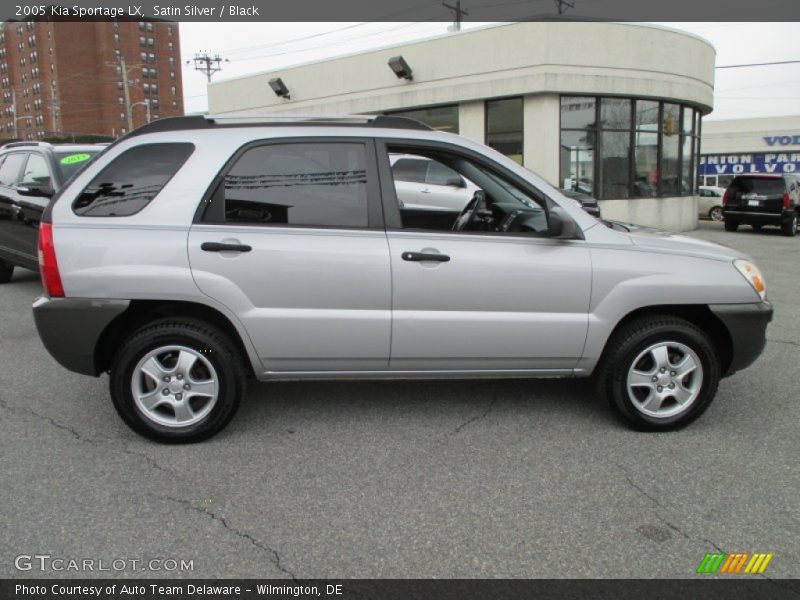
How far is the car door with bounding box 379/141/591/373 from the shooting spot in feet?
12.2

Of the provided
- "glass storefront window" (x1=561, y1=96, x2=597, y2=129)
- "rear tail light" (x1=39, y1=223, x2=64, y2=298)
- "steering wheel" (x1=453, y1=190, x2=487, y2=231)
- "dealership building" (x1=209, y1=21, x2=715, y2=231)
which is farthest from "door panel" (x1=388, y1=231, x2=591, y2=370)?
"glass storefront window" (x1=561, y1=96, x2=597, y2=129)

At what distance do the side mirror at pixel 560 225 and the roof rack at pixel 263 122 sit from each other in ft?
3.15

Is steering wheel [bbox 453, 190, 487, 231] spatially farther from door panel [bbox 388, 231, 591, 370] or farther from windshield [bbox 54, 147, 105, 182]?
windshield [bbox 54, 147, 105, 182]

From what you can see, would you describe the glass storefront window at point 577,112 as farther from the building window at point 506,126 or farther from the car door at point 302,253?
the car door at point 302,253

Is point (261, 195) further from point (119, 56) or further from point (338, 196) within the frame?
point (119, 56)

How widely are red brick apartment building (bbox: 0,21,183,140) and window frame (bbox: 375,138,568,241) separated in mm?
118244

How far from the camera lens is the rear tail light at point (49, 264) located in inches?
142

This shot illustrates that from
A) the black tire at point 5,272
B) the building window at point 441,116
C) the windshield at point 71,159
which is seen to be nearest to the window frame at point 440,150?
the windshield at point 71,159

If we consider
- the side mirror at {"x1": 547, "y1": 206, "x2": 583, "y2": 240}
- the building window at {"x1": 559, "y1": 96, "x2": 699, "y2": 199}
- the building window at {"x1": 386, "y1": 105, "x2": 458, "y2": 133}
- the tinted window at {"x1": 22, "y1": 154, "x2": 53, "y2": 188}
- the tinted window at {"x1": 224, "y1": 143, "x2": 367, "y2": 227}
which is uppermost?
the building window at {"x1": 386, "y1": 105, "x2": 458, "y2": 133}

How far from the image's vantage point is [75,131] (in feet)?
384

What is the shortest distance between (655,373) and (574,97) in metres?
13.4

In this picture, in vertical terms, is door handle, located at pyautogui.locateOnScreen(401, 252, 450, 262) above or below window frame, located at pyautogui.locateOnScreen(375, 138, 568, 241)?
below
